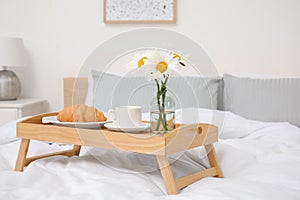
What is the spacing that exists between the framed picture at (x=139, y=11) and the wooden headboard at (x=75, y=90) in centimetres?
49

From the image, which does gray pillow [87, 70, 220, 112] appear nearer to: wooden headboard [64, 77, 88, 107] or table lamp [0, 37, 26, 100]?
wooden headboard [64, 77, 88, 107]

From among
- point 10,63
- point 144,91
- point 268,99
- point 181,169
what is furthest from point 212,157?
point 10,63

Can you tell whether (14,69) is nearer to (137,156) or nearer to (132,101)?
(132,101)

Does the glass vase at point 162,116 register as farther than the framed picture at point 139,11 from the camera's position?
No

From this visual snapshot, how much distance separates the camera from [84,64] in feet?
9.84

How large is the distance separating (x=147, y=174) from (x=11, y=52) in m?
1.83

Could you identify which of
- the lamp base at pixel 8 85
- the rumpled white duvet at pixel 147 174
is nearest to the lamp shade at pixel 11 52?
the lamp base at pixel 8 85

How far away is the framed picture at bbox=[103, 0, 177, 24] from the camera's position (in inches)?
112

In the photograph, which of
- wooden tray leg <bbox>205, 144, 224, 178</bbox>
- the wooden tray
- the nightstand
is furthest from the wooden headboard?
wooden tray leg <bbox>205, 144, 224, 178</bbox>

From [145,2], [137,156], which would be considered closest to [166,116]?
[137,156]

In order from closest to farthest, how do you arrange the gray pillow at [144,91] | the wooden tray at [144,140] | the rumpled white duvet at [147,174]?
the rumpled white duvet at [147,174] → the wooden tray at [144,140] → the gray pillow at [144,91]

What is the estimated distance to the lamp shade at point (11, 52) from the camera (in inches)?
108

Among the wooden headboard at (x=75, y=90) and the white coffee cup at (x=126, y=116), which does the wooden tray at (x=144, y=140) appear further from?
the wooden headboard at (x=75, y=90)

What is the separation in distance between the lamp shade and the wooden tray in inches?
54.7
